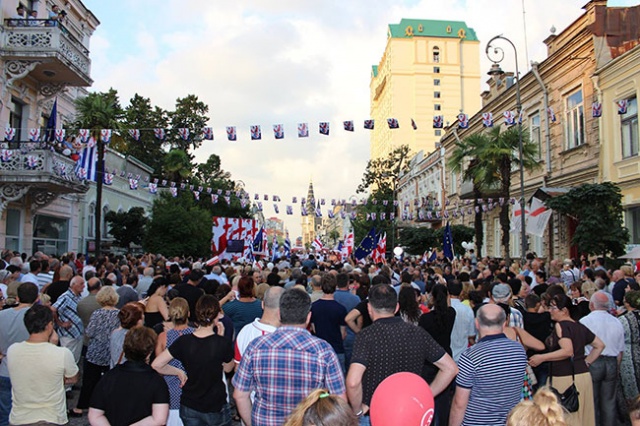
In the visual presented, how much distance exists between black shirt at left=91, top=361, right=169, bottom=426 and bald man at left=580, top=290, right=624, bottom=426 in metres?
5.40

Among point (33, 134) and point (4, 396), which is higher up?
point (33, 134)

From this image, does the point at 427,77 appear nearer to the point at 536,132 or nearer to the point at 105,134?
the point at 536,132

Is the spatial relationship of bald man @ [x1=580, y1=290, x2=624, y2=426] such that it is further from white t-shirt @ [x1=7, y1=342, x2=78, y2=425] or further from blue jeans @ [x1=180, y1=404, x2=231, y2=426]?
white t-shirt @ [x1=7, y1=342, x2=78, y2=425]

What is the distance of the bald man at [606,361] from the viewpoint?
6934 millimetres

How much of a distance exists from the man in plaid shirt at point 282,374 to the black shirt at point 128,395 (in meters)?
0.71

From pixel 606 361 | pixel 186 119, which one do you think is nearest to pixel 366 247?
pixel 606 361

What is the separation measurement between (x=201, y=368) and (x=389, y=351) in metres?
1.62

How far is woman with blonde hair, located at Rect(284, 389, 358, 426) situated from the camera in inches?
91.0

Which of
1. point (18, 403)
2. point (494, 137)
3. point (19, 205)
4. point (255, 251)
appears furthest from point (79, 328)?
point (494, 137)

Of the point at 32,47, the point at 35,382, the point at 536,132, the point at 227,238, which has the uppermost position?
the point at 32,47

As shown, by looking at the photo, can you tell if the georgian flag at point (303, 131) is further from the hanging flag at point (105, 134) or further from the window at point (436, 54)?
the window at point (436, 54)

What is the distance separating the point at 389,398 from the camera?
104 inches

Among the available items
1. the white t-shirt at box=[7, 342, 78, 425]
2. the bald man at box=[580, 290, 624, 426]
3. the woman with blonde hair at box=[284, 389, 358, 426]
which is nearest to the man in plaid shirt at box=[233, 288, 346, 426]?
the woman with blonde hair at box=[284, 389, 358, 426]

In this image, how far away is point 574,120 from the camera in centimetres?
2319
